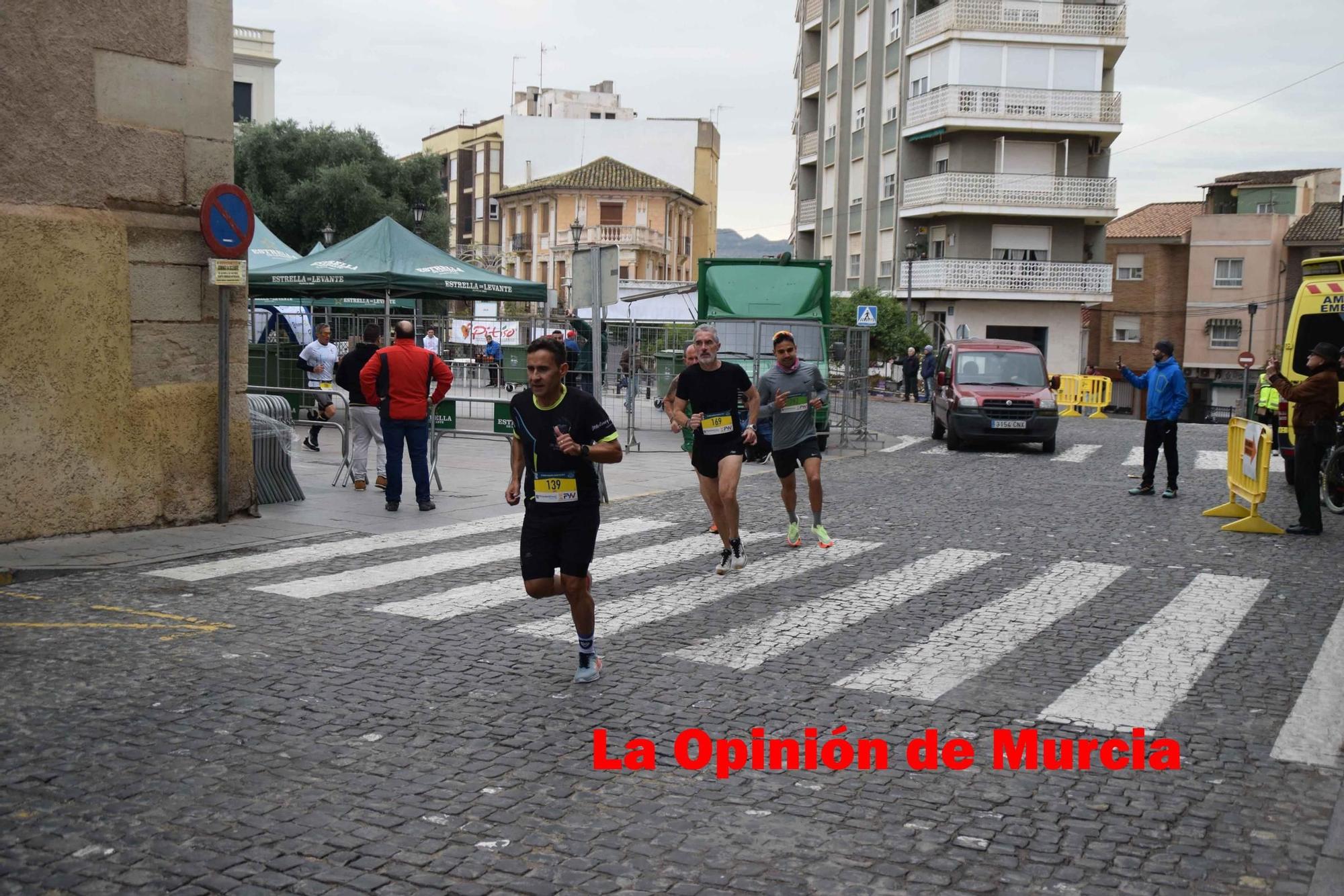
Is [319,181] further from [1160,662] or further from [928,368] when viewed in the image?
[1160,662]

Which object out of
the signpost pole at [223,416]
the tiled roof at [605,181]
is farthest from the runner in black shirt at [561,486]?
the tiled roof at [605,181]

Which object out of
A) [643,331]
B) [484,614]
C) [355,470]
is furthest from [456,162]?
[484,614]

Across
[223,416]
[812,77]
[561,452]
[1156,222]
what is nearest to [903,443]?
[223,416]

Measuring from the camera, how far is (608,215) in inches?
3083

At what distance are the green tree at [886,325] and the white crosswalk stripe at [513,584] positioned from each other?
3121cm

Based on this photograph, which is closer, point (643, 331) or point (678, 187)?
point (643, 331)

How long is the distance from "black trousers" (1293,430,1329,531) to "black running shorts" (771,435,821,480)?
4.91m

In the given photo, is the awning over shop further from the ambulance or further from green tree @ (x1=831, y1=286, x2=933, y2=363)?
green tree @ (x1=831, y1=286, x2=933, y2=363)

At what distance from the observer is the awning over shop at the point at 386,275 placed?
2014 cm

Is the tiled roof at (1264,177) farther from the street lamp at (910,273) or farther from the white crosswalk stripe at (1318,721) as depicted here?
the white crosswalk stripe at (1318,721)

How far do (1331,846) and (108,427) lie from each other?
9384 mm

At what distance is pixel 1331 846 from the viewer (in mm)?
4582

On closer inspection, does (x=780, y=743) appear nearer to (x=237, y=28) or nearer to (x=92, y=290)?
(x=92, y=290)

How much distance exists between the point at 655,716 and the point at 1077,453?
16484 millimetres
